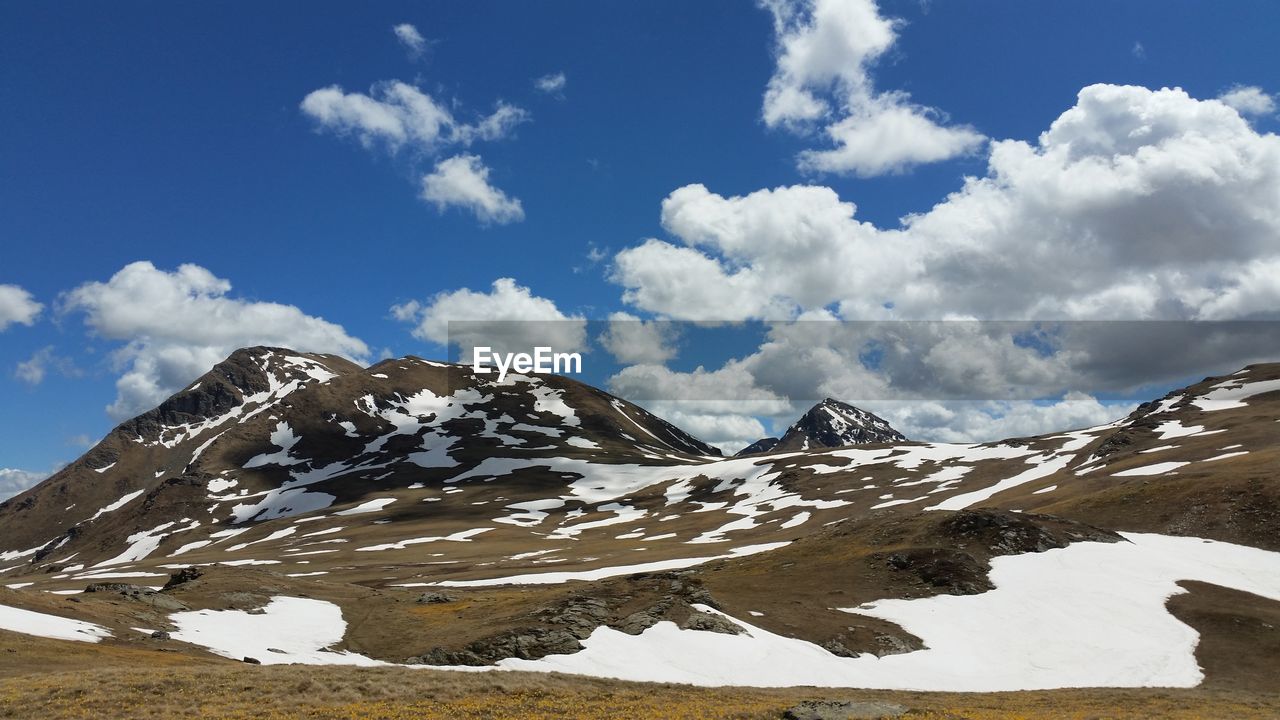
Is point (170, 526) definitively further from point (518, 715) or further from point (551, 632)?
point (518, 715)

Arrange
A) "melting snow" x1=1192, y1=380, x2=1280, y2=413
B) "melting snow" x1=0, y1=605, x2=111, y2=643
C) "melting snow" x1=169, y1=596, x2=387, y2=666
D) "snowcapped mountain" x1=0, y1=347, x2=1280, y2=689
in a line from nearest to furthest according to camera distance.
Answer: "melting snow" x1=0, y1=605, x2=111, y2=643 < "melting snow" x1=169, y1=596, x2=387, y2=666 < "snowcapped mountain" x1=0, y1=347, x2=1280, y2=689 < "melting snow" x1=1192, y1=380, x2=1280, y2=413

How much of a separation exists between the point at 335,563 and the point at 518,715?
106416 mm

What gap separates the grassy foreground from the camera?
25.2 meters

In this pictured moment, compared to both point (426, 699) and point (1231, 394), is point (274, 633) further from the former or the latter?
point (1231, 394)

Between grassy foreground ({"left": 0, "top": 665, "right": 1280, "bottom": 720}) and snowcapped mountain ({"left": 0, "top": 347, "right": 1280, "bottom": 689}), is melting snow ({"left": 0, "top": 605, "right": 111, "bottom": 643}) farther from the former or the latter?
grassy foreground ({"left": 0, "top": 665, "right": 1280, "bottom": 720})

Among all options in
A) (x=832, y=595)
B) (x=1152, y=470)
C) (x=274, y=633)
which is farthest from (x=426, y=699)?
(x=1152, y=470)

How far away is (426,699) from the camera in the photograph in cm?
2819

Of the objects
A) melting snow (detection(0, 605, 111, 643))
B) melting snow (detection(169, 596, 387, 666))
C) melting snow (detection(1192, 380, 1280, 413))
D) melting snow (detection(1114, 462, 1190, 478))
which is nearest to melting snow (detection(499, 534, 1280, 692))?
melting snow (detection(169, 596, 387, 666))

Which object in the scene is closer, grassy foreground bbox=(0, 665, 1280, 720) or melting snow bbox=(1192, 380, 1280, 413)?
grassy foreground bbox=(0, 665, 1280, 720)

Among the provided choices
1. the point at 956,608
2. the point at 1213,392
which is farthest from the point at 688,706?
the point at 1213,392

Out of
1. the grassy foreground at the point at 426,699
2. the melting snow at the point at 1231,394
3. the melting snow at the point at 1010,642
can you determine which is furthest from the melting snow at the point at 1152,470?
the grassy foreground at the point at 426,699

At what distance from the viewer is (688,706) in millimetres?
29422

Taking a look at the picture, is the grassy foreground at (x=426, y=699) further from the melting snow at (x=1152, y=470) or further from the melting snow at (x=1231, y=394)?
the melting snow at (x=1231, y=394)

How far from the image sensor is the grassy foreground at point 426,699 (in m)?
25.2
